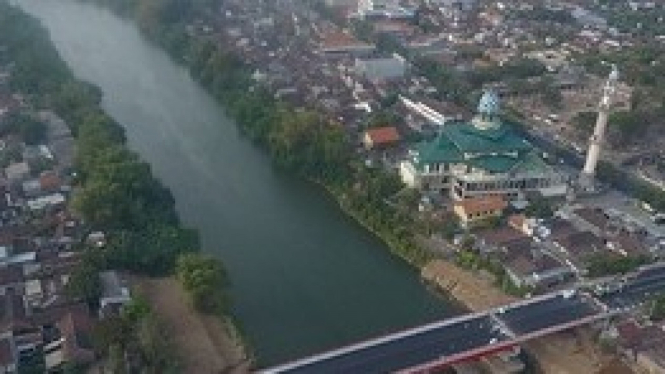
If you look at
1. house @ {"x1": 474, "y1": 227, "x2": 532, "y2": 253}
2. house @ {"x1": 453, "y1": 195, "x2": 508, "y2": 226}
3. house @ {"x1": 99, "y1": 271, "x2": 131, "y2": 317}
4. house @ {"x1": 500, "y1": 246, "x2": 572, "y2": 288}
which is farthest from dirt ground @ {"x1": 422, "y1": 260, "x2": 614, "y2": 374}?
house @ {"x1": 99, "y1": 271, "x2": 131, "y2": 317}

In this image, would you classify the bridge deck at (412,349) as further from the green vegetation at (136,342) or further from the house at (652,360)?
the house at (652,360)

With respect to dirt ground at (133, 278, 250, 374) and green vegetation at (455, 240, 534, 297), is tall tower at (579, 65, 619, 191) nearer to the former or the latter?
green vegetation at (455, 240, 534, 297)

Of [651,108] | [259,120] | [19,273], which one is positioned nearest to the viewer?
[19,273]

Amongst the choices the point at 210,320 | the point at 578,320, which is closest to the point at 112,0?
the point at 210,320

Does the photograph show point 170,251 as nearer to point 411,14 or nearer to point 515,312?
point 515,312

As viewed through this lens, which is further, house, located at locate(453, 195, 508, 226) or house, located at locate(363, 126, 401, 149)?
house, located at locate(363, 126, 401, 149)

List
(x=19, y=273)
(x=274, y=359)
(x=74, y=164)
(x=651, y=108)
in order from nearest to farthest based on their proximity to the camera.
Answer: (x=274, y=359), (x=19, y=273), (x=74, y=164), (x=651, y=108)

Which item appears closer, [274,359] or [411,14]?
[274,359]
